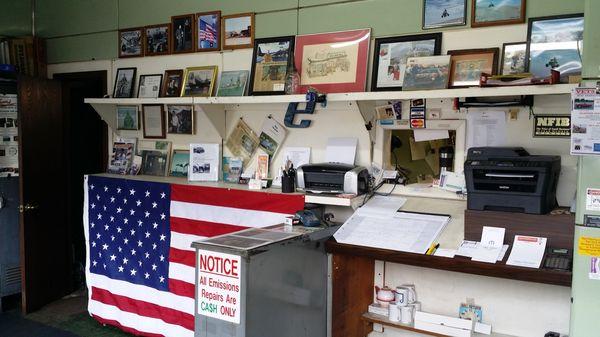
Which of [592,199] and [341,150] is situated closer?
[592,199]

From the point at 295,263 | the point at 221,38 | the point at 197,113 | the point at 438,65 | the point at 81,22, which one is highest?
the point at 81,22

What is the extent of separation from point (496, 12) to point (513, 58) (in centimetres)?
30

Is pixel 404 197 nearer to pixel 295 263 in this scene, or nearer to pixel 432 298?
pixel 432 298

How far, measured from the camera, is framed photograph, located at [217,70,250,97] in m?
3.98

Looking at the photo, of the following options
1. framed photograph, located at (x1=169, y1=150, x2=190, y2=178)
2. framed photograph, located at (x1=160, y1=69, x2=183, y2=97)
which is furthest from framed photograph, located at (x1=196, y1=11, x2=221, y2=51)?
framed photograph, located at (x1=169, y1=150, x2=190, y2=178)

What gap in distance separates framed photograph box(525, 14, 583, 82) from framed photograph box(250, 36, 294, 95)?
5.29 feet

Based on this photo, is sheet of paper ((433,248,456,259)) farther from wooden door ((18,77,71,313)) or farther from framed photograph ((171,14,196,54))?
wooden door ((18,77,71,313))

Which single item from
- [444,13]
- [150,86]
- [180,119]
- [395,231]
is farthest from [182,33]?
[395,231]

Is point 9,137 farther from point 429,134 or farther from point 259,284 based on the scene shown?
point 429,134

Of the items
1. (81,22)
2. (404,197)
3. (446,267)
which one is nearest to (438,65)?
(404,197)

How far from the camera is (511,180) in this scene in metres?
2.62

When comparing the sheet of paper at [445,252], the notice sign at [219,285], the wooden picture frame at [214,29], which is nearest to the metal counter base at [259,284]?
the notice sign at [219,285]

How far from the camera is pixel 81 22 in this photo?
5.05 m

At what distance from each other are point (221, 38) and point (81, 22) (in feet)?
6.10
